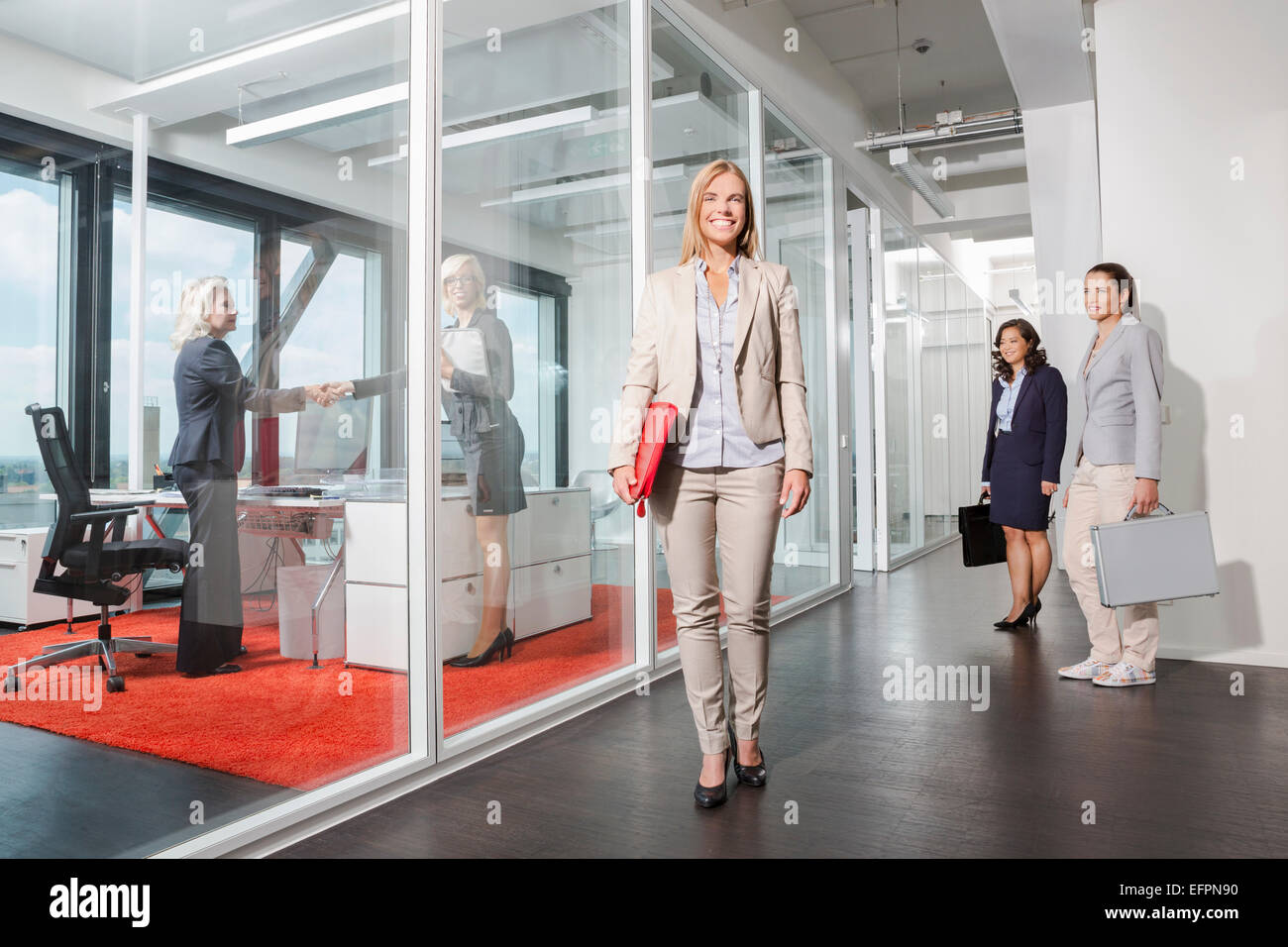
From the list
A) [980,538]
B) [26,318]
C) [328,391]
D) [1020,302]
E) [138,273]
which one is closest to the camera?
[26,318]

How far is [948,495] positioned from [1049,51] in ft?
20.4

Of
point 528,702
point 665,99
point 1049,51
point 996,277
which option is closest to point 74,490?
point 528,702

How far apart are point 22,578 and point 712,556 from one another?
1.57 m

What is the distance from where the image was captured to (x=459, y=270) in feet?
9.62

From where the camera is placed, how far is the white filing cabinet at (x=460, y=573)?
2602 millimetres

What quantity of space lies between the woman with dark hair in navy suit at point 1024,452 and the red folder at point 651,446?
3.04 metres

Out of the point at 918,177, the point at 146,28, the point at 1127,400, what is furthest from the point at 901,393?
the point at 146,28

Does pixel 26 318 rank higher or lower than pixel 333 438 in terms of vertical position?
higher

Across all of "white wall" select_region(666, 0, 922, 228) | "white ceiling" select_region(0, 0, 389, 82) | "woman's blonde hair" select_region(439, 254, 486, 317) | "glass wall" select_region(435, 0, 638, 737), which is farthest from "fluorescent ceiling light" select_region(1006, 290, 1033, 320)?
"white ceiling" select_region(0, 0, 389, 82)

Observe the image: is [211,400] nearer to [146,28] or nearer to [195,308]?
[195,308]

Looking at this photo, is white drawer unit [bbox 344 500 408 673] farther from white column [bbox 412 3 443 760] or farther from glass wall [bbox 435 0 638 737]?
glass wall [bbox 435 0 638 737]

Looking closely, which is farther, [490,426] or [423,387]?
[490,426]

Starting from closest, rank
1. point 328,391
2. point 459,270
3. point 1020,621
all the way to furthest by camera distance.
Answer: point 328,391, point 459,270, point 1020,621
